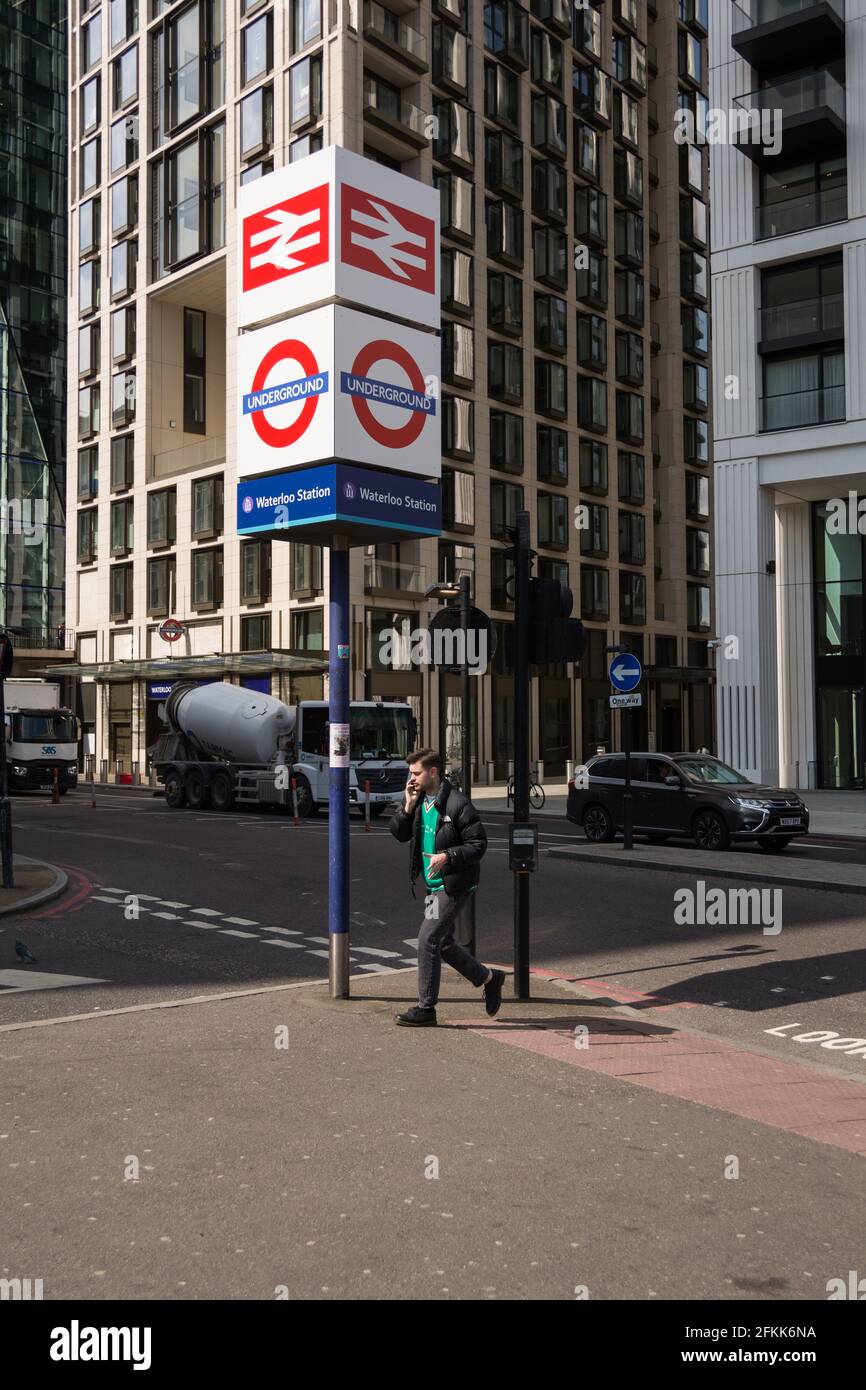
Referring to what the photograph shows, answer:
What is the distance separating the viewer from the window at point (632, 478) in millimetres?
56688

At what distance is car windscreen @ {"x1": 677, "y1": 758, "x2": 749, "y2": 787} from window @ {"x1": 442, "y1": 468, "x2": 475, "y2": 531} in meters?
26.3

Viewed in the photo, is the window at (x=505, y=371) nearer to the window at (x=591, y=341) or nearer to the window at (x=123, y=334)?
the window at (x=591, y=341)

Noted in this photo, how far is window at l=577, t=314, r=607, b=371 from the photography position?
5381cm

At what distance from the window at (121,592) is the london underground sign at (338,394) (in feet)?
153

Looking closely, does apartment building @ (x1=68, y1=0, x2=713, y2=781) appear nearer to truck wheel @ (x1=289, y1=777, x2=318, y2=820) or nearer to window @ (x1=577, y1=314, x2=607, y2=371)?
window @ (x1=577, y1=314, x2=607, y2=371)

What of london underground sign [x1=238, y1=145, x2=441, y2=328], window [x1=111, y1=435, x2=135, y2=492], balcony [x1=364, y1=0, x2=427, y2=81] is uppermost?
balcony [x1=364, y1=0, x2=427, y2=81]

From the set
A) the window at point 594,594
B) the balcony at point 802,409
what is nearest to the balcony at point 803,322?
the balcony at point 802,409

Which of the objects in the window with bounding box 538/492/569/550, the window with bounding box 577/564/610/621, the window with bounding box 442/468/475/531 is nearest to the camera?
the window with bounding box 442/468/475/531

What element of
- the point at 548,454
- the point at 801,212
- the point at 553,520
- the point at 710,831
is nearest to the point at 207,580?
the point at 553,520

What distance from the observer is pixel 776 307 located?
3350 cm

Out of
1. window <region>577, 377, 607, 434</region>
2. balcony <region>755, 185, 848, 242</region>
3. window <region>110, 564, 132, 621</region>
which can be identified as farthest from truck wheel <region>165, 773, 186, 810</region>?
window <region>577, 377, 607, 434</region>

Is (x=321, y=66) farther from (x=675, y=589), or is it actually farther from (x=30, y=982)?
(x=30, y=982)

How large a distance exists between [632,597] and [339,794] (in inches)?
1952
